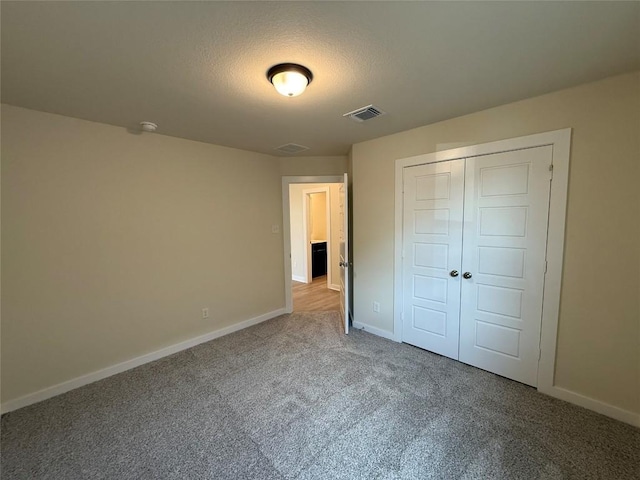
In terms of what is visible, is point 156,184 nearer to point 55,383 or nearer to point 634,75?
point 55,383

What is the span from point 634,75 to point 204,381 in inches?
157

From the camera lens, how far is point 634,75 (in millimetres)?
1683

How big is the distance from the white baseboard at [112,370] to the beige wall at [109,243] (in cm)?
5

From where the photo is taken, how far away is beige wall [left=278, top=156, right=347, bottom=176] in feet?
12.7

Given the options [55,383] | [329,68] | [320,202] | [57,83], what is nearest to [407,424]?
[329,68]

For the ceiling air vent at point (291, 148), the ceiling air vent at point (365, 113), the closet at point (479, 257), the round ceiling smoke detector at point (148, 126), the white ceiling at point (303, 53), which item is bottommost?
the closet at point (479, 257)

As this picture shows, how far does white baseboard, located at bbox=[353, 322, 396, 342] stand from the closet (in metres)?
0.29

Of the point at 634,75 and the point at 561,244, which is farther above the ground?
the point at 634,75

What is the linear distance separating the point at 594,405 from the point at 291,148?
12.3 ft

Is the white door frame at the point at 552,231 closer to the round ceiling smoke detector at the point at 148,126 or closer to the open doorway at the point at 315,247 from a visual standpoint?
the open doorway at the point at 315,247

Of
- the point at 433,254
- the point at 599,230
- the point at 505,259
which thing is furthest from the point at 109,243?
the point at 599,230

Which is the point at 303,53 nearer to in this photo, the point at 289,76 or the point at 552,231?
the point at 289,76

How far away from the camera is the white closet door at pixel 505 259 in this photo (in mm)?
2102

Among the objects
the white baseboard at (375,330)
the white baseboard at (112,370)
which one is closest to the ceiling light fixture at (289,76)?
the white baseboard at (375,330)
